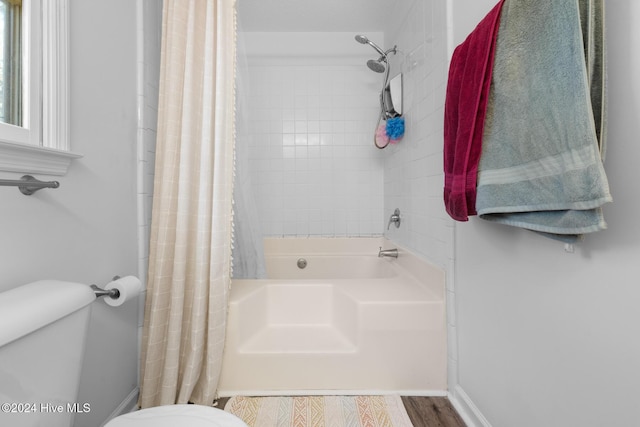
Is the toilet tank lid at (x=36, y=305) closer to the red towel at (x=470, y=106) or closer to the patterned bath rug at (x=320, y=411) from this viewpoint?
the patterned bath rug at (x=320, y=411)

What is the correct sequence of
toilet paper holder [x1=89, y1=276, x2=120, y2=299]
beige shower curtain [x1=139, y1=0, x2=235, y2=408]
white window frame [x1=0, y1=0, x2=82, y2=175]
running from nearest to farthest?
1. white window frame [x1=0, y1=0, x2=82, y2=175]
2. toilet paper holder [x1=89, y1=276, x2=120, y2=299]
3. beige shower curtain [x1=139, y1=0, x2=235, y2=408]

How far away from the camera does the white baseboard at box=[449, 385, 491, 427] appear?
114cm

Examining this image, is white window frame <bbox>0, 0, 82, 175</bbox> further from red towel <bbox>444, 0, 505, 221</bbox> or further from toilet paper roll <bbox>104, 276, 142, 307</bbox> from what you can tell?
red towel <bbox>444, 0, 505, 221</bbox>

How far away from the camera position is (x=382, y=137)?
7.19 feet

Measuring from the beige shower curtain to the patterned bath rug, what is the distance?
7.4 inches

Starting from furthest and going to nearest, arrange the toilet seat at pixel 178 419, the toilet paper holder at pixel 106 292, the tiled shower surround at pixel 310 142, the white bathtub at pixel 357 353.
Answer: the tiled shower surround at pixel 310 142, the white bathtub at pixel 357 353, the toilet paper holder at pixel 106 292, the toilet seat at pixel 178 419

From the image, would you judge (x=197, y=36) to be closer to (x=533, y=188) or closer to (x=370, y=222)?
(x=533, y=188)

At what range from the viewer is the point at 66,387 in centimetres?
71

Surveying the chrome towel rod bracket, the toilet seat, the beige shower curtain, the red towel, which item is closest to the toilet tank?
the toilet seat

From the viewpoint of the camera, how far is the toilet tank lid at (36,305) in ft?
1.89

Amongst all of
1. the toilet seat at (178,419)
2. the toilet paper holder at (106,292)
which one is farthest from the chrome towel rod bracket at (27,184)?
the toilet seat at (178,419)

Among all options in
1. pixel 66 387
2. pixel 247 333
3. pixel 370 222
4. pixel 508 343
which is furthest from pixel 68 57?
pixel 370 222

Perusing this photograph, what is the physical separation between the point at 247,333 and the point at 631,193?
1355mm

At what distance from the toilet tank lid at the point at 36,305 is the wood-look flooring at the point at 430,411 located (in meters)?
0.87
